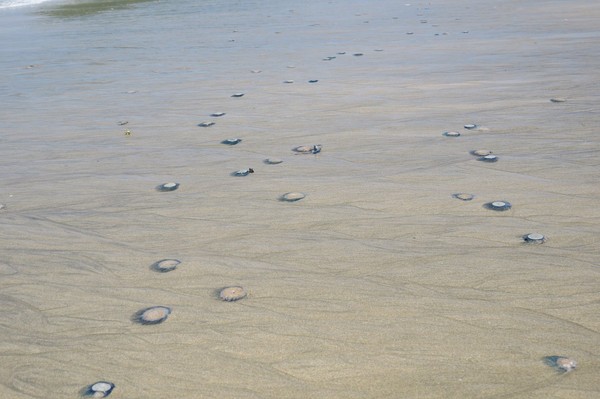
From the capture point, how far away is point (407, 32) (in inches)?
486

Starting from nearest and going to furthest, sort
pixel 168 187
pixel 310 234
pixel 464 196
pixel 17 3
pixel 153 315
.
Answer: pixel 153 315, pixel 310 234, pixel 464 196, pixel 168 187, pixel 17 3

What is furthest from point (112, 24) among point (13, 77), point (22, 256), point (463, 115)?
point (22, 256)

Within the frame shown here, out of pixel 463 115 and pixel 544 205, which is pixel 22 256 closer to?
pixel 544 205

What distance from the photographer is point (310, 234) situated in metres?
3.88

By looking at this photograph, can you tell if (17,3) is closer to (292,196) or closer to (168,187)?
(168,187)

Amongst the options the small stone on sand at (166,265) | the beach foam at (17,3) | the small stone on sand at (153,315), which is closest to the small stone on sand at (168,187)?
the small stone on sand at (166,265)

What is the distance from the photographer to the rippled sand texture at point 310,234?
104 inches

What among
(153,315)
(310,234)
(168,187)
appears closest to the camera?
(153,315)

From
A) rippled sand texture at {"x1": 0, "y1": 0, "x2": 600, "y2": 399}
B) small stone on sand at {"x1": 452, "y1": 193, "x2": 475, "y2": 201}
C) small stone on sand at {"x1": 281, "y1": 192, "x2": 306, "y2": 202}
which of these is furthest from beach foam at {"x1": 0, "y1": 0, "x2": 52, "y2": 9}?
small stone on sand at {"x1": 452, "y1": 193, "x2": 475, "y2": 201}

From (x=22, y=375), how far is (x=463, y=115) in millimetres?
4569

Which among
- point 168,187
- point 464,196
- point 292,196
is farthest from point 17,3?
point 464,196

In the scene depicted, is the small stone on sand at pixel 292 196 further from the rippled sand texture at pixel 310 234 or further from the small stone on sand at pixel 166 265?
the small stone on sand at pixel 166 265

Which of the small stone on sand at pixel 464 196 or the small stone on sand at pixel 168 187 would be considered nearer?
the small stone on sand at pixel 464 196

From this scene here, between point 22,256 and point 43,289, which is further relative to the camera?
point 22,256
